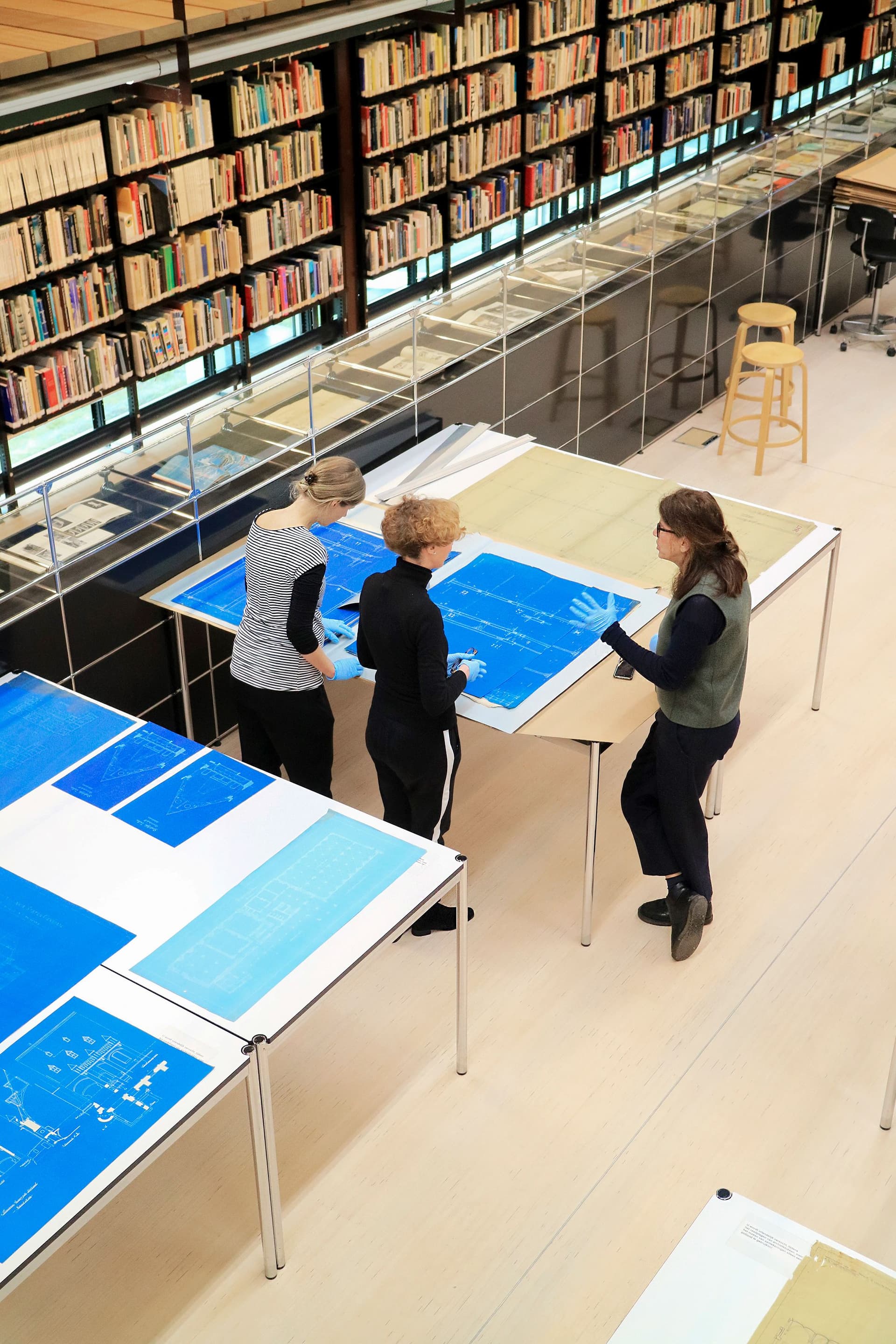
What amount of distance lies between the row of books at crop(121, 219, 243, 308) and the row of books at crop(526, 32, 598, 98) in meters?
2.34

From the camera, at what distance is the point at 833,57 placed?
33.4ft

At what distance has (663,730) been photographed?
380 cm

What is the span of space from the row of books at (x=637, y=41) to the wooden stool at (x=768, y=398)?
258cm

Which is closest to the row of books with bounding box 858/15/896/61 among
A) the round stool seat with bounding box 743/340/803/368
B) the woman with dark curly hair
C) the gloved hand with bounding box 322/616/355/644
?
the round stool seat with bounding box 743/340/803/368

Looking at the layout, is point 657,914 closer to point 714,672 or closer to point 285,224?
point 714,672

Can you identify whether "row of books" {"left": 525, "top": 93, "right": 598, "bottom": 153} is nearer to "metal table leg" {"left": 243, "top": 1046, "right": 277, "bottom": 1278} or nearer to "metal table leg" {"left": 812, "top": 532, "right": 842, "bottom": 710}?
"metal table leg" {"left": 812, "top": 532, "right": 842, "bottom": 710}

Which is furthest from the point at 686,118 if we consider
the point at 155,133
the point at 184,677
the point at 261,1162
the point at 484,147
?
the point at 261,1162

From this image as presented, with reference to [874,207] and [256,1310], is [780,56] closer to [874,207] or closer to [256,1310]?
[874,207]

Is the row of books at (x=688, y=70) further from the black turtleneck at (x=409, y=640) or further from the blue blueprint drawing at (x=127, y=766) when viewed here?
the blue blueprint drawing at (x=127, y=766)

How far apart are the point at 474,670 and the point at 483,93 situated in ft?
16.4

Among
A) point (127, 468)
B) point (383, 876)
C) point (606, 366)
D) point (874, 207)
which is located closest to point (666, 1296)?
point (383, 876)

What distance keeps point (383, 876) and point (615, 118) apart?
6.84 metres

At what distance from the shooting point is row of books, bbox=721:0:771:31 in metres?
9.15

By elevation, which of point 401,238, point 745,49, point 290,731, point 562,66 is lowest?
point 290,731
